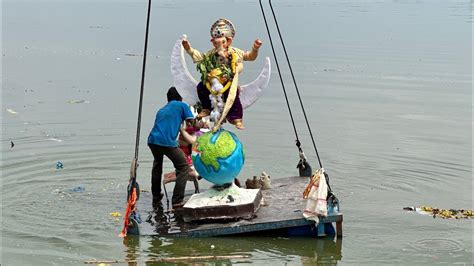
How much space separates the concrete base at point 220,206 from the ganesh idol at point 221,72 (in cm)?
91

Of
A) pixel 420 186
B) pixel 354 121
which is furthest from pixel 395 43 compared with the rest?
pixel 420 186

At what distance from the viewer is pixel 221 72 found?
32.8 feet

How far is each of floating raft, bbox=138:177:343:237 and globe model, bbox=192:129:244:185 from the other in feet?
1.76

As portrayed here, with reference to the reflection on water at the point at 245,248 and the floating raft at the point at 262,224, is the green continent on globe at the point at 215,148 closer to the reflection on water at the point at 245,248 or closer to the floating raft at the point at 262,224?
the floating raft at the point at 262,224

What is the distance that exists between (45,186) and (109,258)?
3115mm

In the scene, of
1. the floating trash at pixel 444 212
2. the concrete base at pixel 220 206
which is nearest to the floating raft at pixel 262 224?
the concrete base at pixel 220 206

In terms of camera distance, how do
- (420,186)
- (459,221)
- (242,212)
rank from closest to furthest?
(242,212) → (459,221) → (420,186)

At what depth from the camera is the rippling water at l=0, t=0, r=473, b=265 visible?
9.41m

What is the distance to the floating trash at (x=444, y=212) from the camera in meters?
10.8

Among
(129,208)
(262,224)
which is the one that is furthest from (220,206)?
(129,208)

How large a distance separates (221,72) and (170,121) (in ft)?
2.91

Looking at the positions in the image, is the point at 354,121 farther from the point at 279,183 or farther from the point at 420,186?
the point at 279,183

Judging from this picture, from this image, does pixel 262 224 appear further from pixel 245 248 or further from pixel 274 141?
pixel 274 141

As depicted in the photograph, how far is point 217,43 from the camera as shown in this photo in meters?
10.1
